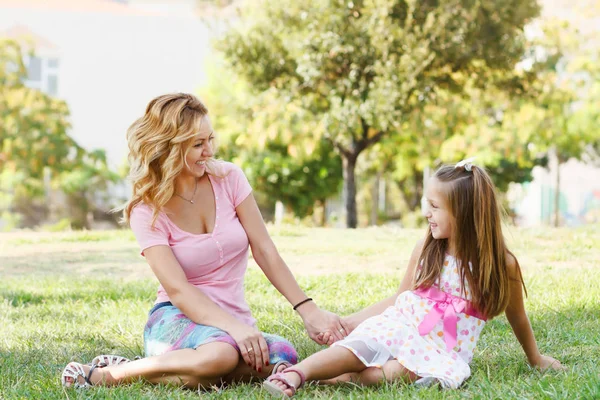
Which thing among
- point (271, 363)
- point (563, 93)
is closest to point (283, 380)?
point (271, 363)

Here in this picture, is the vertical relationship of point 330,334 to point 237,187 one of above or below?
below

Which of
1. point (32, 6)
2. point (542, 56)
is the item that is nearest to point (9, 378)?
point (542, 56)

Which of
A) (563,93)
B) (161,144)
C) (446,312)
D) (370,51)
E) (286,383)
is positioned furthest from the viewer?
(563,93)

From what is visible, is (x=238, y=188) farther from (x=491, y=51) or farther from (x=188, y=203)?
(x=491, y=51)

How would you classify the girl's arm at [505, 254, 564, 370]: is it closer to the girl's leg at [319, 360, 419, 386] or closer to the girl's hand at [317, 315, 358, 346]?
the girl's leg at [319, 360, 419, 386]

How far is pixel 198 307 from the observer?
Result: 335 cm

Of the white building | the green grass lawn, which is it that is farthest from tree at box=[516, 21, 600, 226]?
the white building

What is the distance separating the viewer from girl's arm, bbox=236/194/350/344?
3.61 meters

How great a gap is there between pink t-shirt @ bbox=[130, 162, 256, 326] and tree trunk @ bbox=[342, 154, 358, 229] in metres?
11.2

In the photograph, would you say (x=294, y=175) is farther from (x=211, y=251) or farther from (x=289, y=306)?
(x=211, y=251)

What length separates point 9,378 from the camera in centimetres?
345

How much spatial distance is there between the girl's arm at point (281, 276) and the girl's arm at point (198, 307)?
395 millimetres

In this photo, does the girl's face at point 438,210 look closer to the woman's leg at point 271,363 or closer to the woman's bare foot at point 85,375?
the woman's leg at point 271,363

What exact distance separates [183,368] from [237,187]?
0.94m
